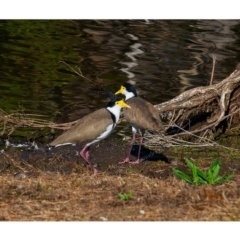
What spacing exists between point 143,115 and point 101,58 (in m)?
5.97

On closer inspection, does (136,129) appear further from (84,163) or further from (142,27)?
Answer: (142,27)

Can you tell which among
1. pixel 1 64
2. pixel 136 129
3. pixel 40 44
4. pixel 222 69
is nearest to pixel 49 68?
pixel 1 64

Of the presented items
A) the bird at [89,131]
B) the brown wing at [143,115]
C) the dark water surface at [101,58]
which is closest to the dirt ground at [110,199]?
the bird at [89,131]

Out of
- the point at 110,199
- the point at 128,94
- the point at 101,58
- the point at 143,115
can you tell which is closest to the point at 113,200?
the point at 110,199

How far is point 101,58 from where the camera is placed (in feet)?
53.5

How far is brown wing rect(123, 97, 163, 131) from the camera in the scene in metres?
10.5

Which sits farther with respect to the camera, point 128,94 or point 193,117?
point 193,117

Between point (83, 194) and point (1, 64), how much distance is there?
8227 mm

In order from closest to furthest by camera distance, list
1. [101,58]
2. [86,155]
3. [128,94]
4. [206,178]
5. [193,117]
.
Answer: [206,178], [86,155], [128,94], [193,117], [101,58]

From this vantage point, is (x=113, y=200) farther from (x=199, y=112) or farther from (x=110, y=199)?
(x=199, y=112)

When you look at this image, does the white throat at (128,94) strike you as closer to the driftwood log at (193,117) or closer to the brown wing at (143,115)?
the driftwood log at (193,117)

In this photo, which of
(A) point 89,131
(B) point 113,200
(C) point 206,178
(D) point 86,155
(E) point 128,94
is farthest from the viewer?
(E) point 128,94

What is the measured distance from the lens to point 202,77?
48.8 feet

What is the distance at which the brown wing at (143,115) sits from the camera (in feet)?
34.5
